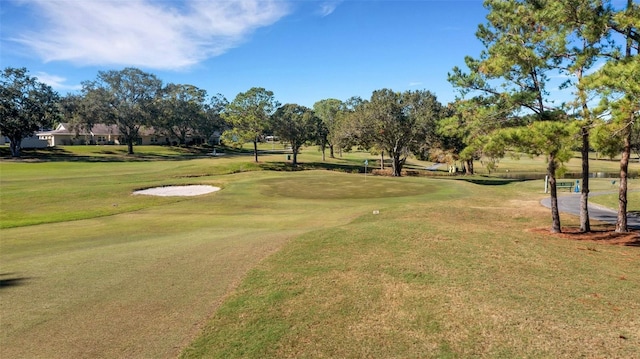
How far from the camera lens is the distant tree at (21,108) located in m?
72.1

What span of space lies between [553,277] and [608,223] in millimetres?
15508

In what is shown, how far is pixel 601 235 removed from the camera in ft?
63.3

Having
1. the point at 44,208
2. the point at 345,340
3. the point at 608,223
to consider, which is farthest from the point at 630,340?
the point at 44,208

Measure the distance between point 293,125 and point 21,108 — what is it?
175 ft

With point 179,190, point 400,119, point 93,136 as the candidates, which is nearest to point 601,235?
point 179,190

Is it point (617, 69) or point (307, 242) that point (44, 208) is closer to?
point (307, 242)

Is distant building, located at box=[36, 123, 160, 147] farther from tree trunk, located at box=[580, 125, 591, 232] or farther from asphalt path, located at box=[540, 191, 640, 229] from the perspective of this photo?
tree trunk, located at box=[580, 125, 591, 232]

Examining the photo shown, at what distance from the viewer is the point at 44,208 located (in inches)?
1095

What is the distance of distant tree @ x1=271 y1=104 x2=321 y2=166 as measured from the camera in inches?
2980

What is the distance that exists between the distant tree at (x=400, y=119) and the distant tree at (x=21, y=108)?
205 feet

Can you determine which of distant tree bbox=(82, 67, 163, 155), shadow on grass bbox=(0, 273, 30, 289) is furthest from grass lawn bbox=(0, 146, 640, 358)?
distant tree bbox=(82, 67, 163, 155)

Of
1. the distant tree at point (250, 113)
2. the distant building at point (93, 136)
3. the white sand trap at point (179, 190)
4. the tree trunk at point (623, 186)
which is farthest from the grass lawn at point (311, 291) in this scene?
the distant building at point (93, 136)

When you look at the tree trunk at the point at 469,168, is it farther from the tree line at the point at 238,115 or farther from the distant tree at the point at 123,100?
the distant tree at the point at 123,100

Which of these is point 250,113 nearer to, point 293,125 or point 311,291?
point 293,125
